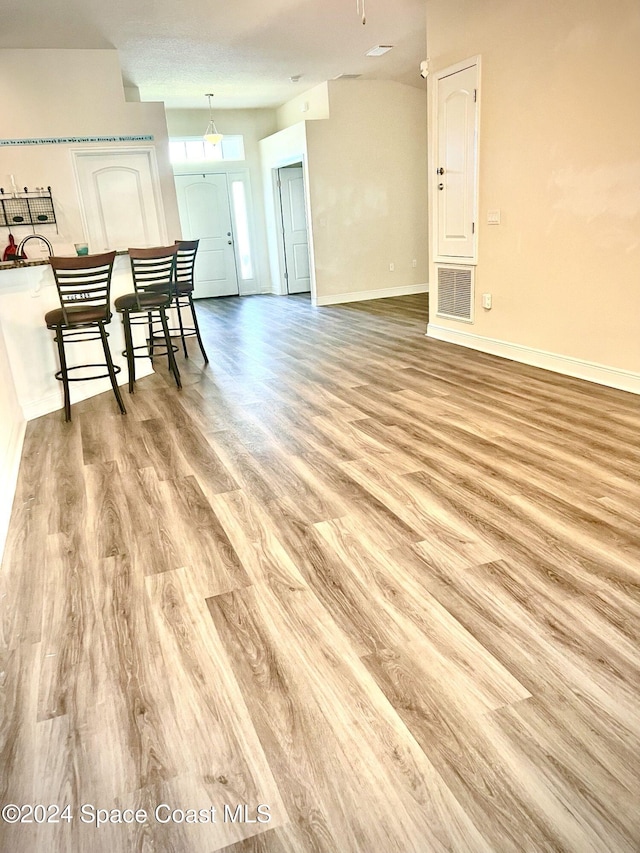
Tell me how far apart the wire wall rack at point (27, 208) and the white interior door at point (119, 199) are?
1.17ft

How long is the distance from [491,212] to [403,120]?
14.0ft

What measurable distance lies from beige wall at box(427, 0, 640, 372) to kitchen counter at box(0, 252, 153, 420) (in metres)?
3.27

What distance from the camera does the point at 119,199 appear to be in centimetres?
683

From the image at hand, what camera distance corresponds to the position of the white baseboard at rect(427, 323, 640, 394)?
13.8ft

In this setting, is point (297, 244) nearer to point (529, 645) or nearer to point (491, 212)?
point (491, 212)

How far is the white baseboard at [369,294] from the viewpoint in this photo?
8.87 metres

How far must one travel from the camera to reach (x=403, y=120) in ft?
28.1

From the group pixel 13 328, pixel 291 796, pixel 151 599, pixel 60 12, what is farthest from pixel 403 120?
pixel 291 796

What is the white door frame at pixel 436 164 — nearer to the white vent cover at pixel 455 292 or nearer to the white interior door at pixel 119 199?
the white vent cover at pixel 455 292

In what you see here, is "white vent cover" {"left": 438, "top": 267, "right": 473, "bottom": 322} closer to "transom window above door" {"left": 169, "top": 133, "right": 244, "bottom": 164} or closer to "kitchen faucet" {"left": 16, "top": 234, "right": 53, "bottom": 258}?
"kitchen faucet" {"left": 16, "top": 234, "right": 53, "bottom": 258}

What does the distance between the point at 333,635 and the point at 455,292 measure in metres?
4.63

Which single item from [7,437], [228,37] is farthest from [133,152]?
[7,437]

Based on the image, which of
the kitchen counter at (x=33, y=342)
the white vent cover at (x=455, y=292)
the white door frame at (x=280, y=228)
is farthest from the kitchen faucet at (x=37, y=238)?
the white vent cover at (x=455, y=292)

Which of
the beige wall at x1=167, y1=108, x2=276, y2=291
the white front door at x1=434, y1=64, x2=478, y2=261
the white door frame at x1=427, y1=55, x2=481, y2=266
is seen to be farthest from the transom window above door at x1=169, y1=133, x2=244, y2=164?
A: the white front door at x1=434, y1=64, x2=478, y2=261
